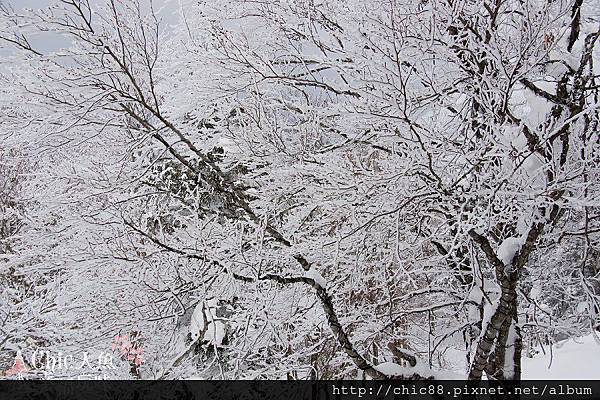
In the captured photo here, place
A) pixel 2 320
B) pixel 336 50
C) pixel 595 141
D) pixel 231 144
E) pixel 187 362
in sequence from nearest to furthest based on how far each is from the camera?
pixel 595 141 < pixel 336 50 < pixel 231 144 < pixel 2 320 < pixel 187 362

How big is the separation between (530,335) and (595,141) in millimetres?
3053

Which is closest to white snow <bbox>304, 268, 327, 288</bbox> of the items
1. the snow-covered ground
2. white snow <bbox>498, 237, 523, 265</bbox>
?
white snow <bbox>498, 237, 523, 265</bbox>

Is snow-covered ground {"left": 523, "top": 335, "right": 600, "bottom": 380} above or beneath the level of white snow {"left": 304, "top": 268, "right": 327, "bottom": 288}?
above

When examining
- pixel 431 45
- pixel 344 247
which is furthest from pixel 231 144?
pixel 431 45

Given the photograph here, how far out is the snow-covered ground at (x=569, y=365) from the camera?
9.24 meters

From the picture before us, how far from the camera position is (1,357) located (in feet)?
17.9

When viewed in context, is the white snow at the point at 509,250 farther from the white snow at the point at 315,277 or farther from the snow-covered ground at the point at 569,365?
the snow-covered ground at the point at 569,365

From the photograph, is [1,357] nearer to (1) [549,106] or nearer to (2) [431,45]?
(2) [431,45]

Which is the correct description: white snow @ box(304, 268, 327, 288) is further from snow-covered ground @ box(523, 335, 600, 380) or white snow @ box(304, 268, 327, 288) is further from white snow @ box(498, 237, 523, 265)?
snow-covered ground @ box(523, 335, 600, 380)

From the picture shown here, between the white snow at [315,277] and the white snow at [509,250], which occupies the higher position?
the white snow at [509,250]

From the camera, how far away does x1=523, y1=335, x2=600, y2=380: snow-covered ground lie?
30.3 feet

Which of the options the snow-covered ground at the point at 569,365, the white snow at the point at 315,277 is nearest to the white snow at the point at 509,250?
the white snow at the point at 315,277

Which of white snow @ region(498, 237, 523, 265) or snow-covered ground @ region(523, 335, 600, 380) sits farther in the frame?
snow-covered ground @ region(523, 335, 600, 380)

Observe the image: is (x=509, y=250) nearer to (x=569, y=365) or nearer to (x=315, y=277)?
(x=315, y=277)
